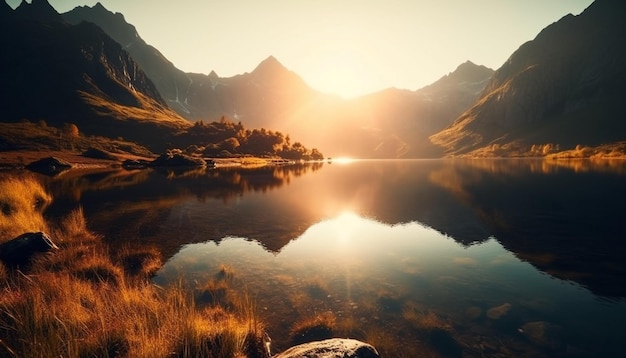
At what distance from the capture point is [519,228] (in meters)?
27.3

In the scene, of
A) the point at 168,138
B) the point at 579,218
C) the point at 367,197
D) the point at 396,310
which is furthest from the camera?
Result: the point at 168,138

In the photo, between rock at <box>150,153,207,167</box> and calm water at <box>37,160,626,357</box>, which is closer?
calm water at <box>37,160,626,357</box>

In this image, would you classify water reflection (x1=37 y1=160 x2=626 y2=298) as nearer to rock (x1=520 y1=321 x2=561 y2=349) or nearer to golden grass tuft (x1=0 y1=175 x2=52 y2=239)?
golden grass tuft (x1=0 y1=175 x2=52 y2=239)

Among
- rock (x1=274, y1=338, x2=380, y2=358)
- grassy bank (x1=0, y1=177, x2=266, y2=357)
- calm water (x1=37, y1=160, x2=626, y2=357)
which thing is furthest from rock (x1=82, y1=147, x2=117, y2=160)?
rock (x1=274, y1=338, x2=380, y2=358)

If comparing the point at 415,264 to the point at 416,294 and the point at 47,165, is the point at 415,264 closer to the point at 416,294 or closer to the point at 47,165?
the point at 416,294

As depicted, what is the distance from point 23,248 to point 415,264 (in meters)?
20.1

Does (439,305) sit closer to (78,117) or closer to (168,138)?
(168,138)

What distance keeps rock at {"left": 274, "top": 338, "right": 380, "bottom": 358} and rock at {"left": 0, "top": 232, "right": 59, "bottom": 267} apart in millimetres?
14444

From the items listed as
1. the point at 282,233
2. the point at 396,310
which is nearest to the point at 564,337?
the point at 396,310

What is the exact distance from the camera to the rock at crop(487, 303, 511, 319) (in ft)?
41.3

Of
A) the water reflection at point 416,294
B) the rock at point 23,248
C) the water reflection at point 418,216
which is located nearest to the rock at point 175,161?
the water reflection at point 418,216

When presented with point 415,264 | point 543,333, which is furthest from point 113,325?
point 415,264

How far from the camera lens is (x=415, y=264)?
18.9m

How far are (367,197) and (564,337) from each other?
36652mm
